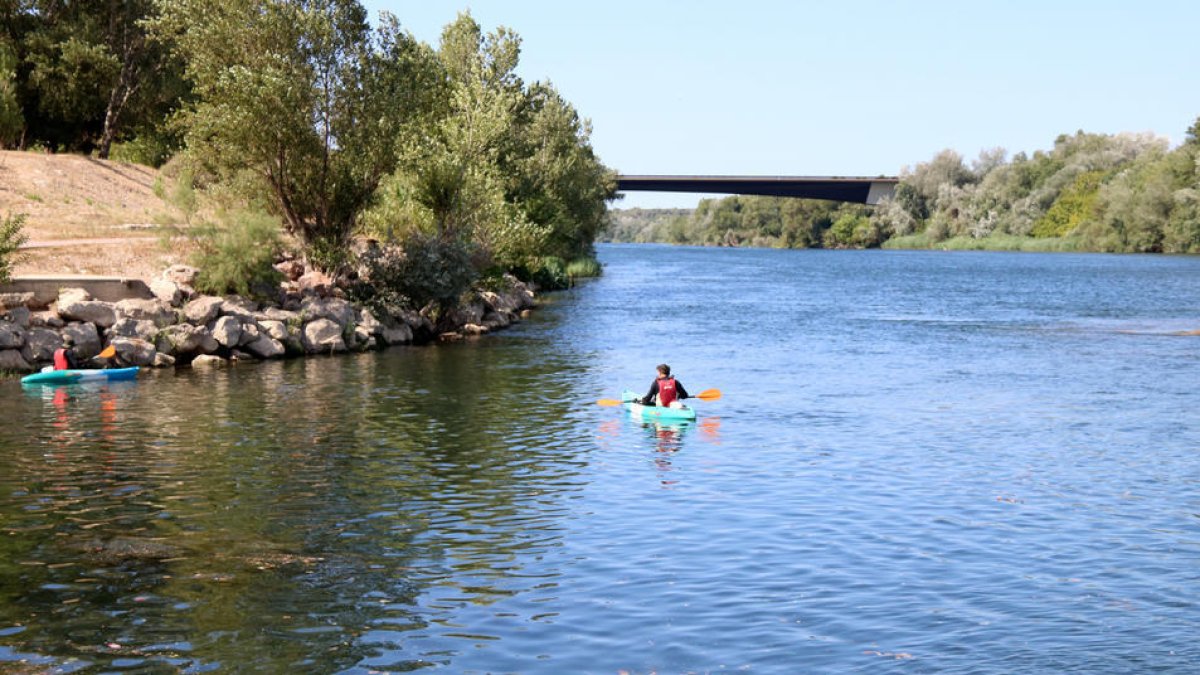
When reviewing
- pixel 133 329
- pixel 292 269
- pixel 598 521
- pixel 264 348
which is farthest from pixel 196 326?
pixel 598 521

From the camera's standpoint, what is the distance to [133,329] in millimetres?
41188

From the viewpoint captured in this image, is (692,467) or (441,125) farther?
(441,125)

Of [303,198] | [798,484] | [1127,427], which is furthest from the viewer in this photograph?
[303,198]

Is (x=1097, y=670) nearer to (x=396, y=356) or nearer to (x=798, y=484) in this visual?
(x=798, y=484)

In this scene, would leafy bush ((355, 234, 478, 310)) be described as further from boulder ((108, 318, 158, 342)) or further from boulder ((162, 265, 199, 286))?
boulder ((108, 318, 158, 342))

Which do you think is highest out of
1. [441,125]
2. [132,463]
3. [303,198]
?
[441,125]

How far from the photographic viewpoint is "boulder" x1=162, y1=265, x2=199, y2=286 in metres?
46.0

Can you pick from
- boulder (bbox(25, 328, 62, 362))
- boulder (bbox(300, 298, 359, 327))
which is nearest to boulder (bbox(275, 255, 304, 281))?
boulder (bbox(300, 298, 359, 327))

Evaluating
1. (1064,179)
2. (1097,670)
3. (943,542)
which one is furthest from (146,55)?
(1064,179)

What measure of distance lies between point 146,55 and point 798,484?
67.1 metres

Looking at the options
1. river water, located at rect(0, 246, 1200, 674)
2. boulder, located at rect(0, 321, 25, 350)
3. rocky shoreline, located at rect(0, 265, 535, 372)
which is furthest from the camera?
rocky shoreline, located at rect(0, 265, 535, 372)

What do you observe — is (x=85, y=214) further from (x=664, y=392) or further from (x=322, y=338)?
(x=664, y=392)

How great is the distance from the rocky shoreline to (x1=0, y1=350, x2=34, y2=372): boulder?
32 millimetres

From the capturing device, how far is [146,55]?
76938 millimetres
